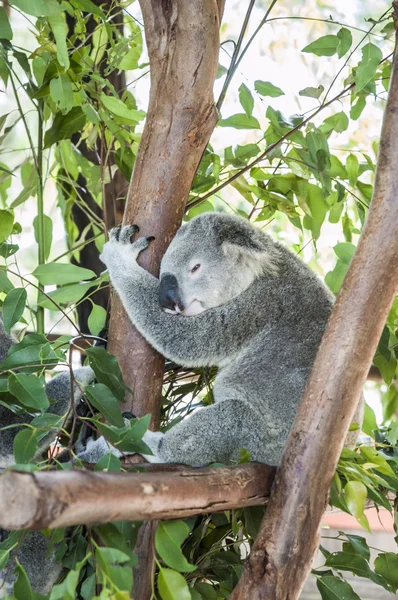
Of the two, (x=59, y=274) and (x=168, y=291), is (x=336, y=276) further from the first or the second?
(x=59, y=274)

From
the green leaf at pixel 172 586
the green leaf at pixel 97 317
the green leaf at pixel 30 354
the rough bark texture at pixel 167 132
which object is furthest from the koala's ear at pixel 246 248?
the green leaf at pixel 172 586

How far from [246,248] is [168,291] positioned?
0.34 meters

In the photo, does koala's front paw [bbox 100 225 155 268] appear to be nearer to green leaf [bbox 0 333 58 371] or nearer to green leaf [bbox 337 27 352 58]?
green leaf [bbox 0 333 58 371]

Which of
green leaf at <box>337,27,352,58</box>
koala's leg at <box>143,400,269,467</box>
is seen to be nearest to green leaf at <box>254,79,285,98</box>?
green leaf at <box>337,27,352,58</box>

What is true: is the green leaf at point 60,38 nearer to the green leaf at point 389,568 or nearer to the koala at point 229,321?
the koala at point 229,321

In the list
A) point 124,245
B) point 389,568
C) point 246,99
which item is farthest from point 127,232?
point 389,568

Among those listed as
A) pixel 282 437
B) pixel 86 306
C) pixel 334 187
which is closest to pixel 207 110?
pixel 334 187

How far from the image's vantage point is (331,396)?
174cm

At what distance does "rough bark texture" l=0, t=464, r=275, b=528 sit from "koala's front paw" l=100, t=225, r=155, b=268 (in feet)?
2.80

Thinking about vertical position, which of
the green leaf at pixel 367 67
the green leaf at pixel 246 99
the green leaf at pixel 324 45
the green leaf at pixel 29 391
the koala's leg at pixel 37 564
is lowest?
the koala's leg at pixel 37 564

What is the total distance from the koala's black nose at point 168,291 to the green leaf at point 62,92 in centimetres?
62

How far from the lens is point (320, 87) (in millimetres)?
2475

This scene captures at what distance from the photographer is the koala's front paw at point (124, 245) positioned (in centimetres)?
226

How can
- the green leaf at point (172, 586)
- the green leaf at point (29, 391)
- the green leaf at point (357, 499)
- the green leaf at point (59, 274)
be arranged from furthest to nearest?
1. the green leaf at point (59, 274)
2. the green leaf at point (357, 499)
3. the green leaf at point (29, 391)
4. the green leaf at point (172, 586)
